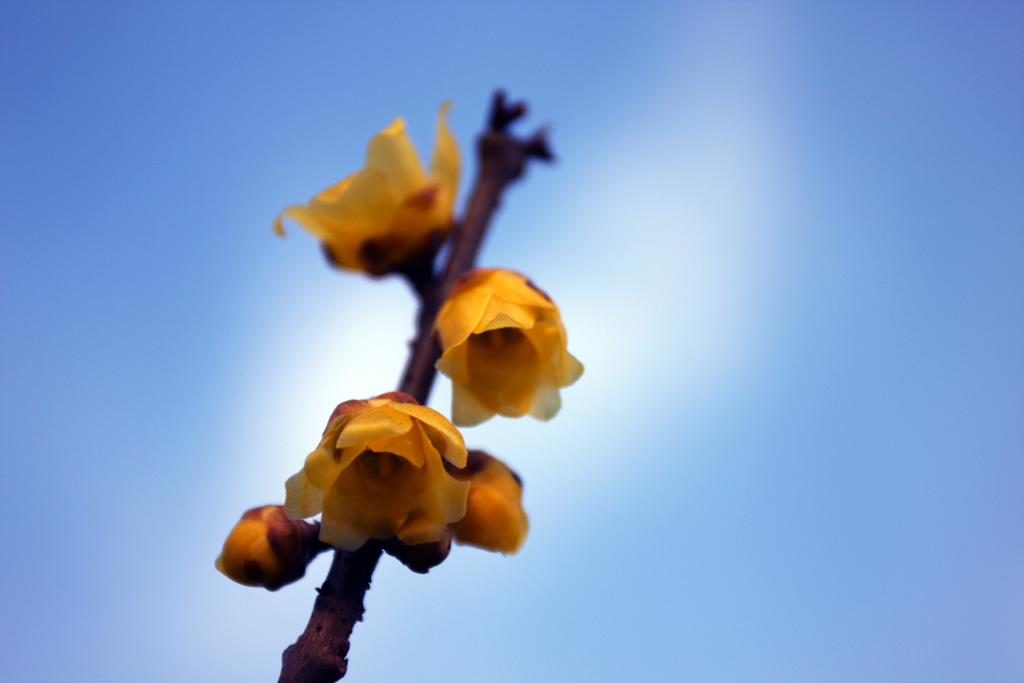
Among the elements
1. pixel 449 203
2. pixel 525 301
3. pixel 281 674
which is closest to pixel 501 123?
pixel 449 203

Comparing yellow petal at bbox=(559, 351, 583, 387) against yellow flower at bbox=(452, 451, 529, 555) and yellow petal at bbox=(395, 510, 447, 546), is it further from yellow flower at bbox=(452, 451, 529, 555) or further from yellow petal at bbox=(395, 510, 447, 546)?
yellow petal at bbox=(395, 510, 447, 546)

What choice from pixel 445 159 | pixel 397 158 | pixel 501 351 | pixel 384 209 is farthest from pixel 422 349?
pixel 445 159

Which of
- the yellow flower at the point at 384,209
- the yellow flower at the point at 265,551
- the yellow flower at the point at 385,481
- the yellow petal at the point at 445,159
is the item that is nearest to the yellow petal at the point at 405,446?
the yellow flower at the point at 385,481

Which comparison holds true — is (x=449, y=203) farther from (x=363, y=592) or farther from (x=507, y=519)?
(x=363, y=592)

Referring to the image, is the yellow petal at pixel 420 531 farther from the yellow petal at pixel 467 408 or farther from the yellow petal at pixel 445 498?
the yellow petal at pixel 467 408

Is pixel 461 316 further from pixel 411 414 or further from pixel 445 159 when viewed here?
pixel 445 159

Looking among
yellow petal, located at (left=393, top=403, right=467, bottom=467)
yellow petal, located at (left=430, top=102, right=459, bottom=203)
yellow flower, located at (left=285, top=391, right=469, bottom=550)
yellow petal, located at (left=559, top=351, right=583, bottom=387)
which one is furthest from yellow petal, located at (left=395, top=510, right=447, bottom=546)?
yellow petal, located at (left=430, top=102, right=459, bottom=203)
